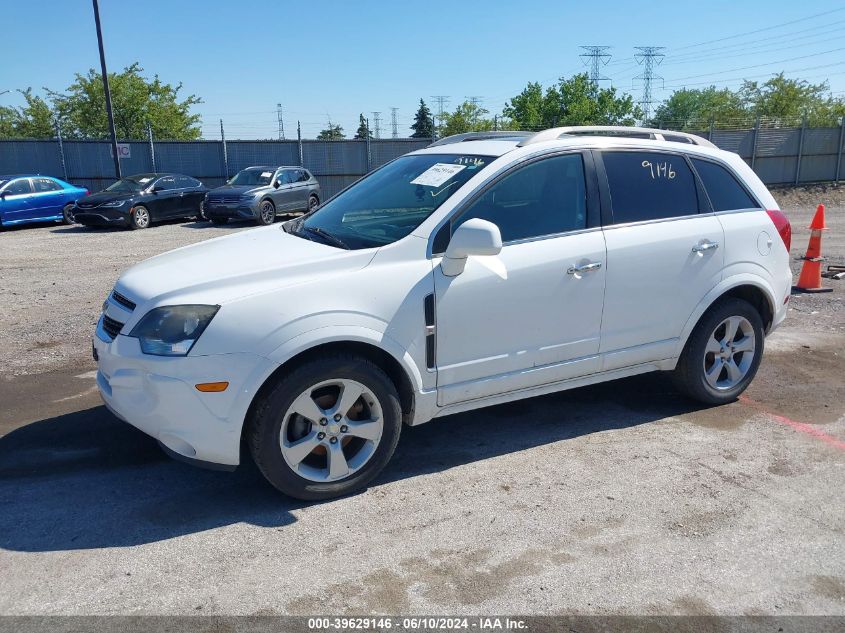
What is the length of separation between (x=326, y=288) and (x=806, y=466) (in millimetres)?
3025

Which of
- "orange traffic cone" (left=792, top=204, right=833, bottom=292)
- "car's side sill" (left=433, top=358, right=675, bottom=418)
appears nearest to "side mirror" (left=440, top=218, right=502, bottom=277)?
"car's side sill" (left=433, top=358, right=675, bottom=418)

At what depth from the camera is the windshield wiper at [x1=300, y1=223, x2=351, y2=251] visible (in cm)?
406

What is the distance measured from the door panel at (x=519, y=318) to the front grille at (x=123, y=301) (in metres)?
1.61

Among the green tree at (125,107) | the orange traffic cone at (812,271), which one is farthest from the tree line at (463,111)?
the orange traffic cone at (812,271)

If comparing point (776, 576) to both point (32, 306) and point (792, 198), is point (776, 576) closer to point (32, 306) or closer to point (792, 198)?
point (32, 306)

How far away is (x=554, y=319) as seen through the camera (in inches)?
167

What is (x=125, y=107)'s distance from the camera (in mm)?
45031

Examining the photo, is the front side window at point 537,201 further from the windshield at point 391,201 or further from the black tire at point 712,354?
the black tire at point 712,354

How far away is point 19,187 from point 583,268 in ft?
61.0

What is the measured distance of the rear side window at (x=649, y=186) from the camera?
456 cm

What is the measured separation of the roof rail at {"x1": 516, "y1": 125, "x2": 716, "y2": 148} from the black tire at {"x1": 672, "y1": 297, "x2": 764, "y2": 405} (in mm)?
1191

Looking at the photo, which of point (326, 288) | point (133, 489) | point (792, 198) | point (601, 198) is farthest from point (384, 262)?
point (792, 198)

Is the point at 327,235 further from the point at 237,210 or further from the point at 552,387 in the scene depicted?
the point at 237,210

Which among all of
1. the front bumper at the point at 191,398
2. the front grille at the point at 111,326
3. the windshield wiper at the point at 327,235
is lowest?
the front bumper at the point at 191,398
